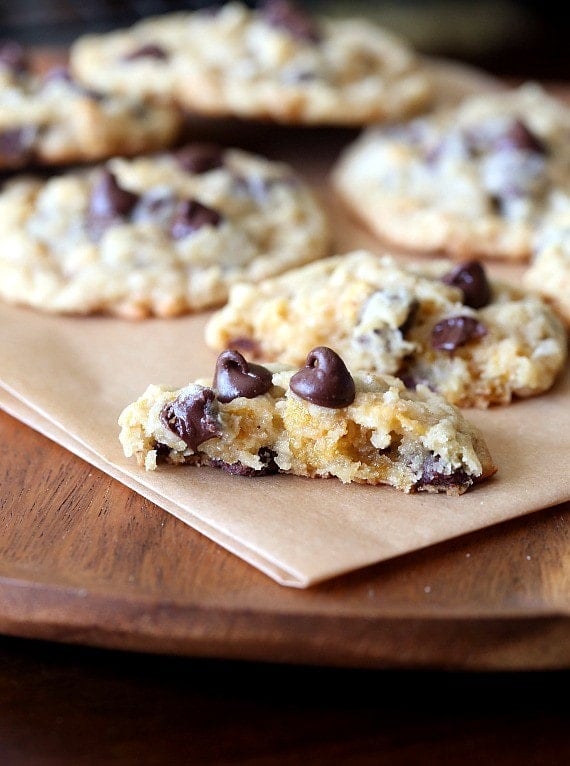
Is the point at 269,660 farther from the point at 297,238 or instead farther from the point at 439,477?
the point at 297,238

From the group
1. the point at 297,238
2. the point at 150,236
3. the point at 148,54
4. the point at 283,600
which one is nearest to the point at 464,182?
the point at 297,238

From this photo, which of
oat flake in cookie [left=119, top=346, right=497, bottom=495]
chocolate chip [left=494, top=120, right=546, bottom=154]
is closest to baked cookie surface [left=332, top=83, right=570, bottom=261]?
chocolate chip [left=494, top=120, right=546, bottom=154]

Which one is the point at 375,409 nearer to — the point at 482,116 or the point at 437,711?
the point at 437,711

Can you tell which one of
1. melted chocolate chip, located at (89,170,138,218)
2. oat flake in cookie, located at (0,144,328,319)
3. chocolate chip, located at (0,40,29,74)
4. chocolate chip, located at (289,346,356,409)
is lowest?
oat flake in cookie, located at (0,144,328,319)

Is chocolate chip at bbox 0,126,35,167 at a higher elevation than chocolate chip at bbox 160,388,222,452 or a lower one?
lower

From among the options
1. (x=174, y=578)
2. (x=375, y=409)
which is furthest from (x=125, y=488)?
(x=375, y=409)

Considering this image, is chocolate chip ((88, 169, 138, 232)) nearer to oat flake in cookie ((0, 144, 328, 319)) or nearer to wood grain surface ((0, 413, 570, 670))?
oat flake in cookie ((0, 144, 328, 319))

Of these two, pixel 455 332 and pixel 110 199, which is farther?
pixel 110 199
